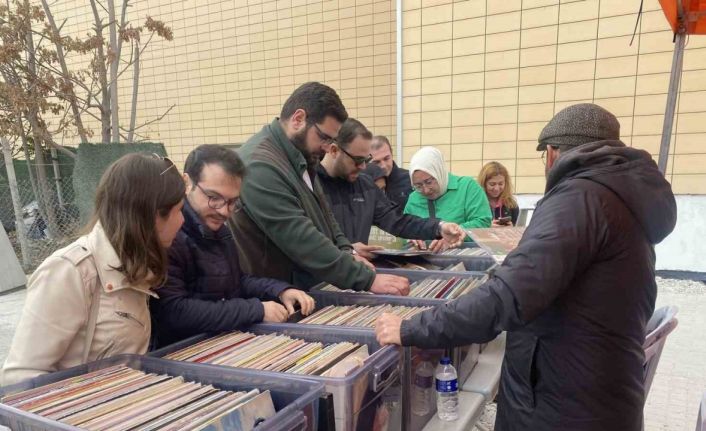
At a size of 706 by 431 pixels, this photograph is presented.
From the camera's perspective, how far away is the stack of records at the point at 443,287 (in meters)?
1.66

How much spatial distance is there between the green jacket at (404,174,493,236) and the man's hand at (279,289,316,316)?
1.82 meters

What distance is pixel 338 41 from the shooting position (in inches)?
267

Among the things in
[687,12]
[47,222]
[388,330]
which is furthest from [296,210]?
[47,222]

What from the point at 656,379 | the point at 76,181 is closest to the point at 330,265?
the point at 656,379

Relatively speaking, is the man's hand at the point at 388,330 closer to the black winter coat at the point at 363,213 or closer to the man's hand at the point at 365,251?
the man's hand at the point at 365,251

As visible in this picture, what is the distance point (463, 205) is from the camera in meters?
3.26

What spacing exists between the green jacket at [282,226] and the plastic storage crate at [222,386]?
2.39 ft

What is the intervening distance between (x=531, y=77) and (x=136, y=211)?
5.29 metres

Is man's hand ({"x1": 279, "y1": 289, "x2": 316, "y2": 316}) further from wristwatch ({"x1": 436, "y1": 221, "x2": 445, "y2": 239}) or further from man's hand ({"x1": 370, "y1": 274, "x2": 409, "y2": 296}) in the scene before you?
wristwatch ({"x1": 436, "y1": 221, "x2": 445, "y2": 239})

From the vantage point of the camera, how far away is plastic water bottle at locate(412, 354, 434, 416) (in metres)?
1.32

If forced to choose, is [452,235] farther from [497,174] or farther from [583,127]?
[497,174]

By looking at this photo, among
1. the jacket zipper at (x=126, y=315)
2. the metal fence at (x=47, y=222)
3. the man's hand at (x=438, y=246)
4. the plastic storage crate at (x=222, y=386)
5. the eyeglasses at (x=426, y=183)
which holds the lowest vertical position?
the metal fence at (x=47, y=222)

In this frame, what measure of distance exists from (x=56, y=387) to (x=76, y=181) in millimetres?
4894

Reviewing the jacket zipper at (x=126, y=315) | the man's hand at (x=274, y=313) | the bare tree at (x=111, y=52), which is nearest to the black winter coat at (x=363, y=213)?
the man's hand at (x=274, y=313)
